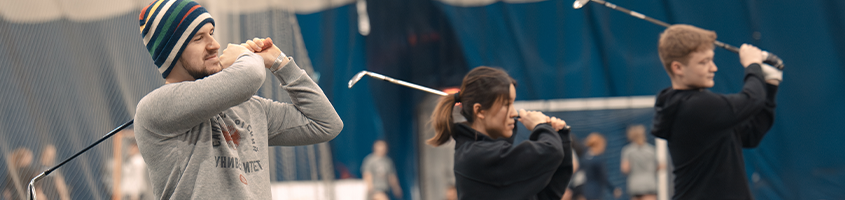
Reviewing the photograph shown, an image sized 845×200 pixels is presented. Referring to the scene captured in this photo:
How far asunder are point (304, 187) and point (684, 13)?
11.4 feet

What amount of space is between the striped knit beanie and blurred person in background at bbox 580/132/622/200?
4.48 meters

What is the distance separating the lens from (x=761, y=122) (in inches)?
86.4

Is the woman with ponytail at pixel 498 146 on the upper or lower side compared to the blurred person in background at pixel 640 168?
upper

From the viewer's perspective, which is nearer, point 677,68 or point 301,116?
point 301,116

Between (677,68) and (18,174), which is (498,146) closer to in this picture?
(677,68)

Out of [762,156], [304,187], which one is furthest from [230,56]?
[762,156]

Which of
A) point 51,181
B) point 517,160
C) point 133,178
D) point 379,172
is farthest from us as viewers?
point 379,172

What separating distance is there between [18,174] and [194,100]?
1.78m

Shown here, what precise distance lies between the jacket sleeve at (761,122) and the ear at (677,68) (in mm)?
300

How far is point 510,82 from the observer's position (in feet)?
6.38

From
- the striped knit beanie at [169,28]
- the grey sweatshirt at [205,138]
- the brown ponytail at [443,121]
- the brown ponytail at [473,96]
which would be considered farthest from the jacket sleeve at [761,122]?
the striped knit beanie at [169,28]

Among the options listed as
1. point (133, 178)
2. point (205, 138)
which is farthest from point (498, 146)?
point (133, 178)

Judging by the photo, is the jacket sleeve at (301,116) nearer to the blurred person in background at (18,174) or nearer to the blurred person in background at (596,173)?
the blurred person in background at (18,174)

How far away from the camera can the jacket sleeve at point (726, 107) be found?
2033 millimetres
